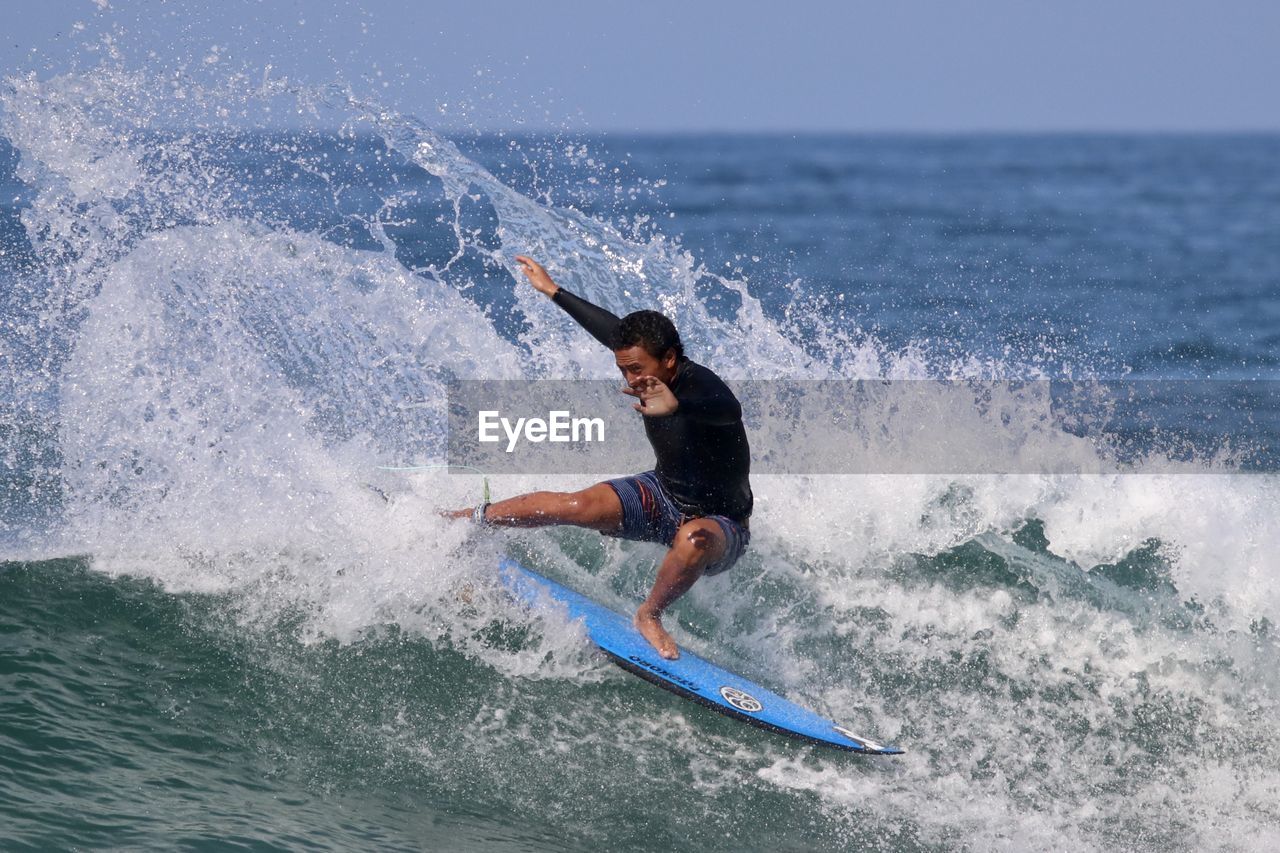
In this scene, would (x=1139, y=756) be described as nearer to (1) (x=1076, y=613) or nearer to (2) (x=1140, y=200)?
(1) (x=1076, y=613)

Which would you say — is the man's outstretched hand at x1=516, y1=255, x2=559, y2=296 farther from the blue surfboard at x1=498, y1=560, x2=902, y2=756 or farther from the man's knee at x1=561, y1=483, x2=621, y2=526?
the blue surfboard at x1=498, y1=560, x2=902, y2=756

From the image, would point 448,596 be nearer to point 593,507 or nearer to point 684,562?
point 593,507

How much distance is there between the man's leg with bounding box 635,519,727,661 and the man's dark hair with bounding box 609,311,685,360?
0.97 metres

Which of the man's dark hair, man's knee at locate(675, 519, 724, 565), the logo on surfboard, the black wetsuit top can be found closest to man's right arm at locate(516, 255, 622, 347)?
the black wetsuit top

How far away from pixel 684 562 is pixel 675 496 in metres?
0.45

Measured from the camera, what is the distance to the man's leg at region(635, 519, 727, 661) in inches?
269

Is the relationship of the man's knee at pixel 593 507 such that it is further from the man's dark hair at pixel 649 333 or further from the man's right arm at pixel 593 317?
the man's dark hair at pixel 649 333

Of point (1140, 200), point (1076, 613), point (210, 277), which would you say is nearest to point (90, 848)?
point (210, 277)

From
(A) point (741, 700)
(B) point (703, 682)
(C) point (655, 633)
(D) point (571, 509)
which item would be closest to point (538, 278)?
(D) point (571, 509)

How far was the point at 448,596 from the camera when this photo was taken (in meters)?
7.59

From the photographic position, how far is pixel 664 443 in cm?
700

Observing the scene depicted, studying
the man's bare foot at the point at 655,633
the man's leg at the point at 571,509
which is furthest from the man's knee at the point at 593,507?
the man's bare foot at the point at 655,633

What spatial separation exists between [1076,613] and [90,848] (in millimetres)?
5792

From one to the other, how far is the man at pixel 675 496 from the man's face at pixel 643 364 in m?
0.01
